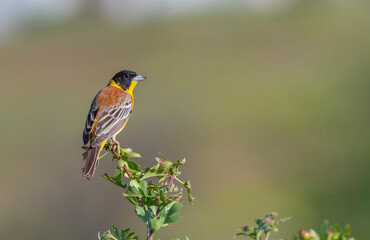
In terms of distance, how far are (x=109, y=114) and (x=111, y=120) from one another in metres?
0.14

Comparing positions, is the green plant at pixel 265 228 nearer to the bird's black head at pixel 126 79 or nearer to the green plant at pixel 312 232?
the green plant at pixel 312 232

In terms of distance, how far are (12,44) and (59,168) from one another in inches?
389

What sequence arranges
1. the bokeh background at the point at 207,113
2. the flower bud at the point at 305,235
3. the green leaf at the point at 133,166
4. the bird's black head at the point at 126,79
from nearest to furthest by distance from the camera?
the flower bud at the point at 305,235 < the green leaf at the point at 133,166 < the bird's black head at the point at 126,79 < the bokeh background at the point at 207,113

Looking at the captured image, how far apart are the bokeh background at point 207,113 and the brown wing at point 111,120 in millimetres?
4537

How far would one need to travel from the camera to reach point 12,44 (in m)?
21.8

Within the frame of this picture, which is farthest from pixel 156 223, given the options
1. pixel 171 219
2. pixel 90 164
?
pixel 90 164

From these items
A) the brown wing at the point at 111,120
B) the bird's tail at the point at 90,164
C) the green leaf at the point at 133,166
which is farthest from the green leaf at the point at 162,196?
the brown wing at the point at 111,120

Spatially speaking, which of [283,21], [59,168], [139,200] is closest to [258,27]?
[283,21]

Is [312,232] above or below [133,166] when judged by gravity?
below

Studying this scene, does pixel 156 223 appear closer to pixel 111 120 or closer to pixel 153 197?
pixel 153 197

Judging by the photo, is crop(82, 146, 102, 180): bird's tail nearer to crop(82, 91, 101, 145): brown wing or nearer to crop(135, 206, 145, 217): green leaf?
crop(82, 91, 101, 145): brown wing

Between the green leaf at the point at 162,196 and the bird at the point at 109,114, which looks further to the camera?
the bird at the point at 109,114

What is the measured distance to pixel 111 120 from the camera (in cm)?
536

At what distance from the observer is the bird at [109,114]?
4836 mm
